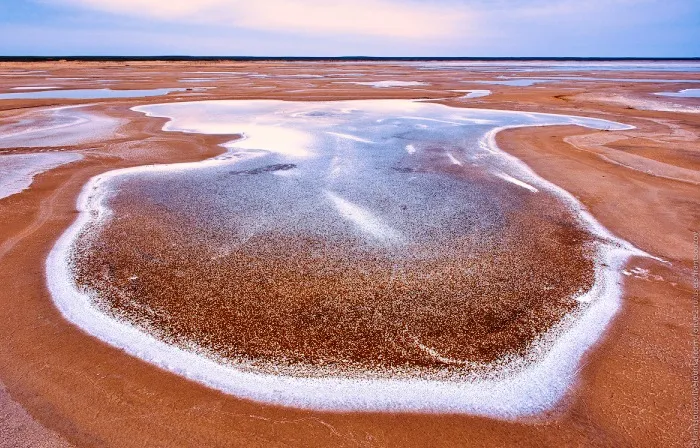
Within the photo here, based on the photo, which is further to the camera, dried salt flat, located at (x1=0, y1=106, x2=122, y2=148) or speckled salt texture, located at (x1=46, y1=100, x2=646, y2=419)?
dried salt flat, located at (x1=0, y1=106, x2=122, y2=148)

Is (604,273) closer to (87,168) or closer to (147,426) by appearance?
(147,426)

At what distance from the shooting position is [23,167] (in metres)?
10.6

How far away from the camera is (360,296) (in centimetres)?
512

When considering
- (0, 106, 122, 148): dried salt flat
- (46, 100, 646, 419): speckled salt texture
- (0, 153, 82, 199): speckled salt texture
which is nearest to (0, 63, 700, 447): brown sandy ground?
(46, 100, 646, 419): speckled salt texture

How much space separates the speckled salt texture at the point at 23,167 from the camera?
9.05 m

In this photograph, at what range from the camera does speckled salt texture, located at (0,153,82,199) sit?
9047 mm

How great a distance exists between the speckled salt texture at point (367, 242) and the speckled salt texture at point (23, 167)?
4.75 ft

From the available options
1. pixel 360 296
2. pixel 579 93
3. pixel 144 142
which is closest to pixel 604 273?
pixel 360 296

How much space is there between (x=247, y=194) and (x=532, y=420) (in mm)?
6790

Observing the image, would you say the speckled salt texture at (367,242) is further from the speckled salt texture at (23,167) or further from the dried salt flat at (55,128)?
the dried salt flat at (55,128)

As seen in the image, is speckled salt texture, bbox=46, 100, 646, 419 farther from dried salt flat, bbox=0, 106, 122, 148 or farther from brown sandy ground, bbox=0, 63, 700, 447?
dried salt flat, bbox=0, 106, 122, 148

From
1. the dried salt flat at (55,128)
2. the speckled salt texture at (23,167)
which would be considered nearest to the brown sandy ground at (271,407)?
the speckled salt texture at (23,167)

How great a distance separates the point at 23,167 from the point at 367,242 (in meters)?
9.52

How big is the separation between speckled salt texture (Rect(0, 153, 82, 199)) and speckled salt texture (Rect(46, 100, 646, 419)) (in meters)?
1.45
